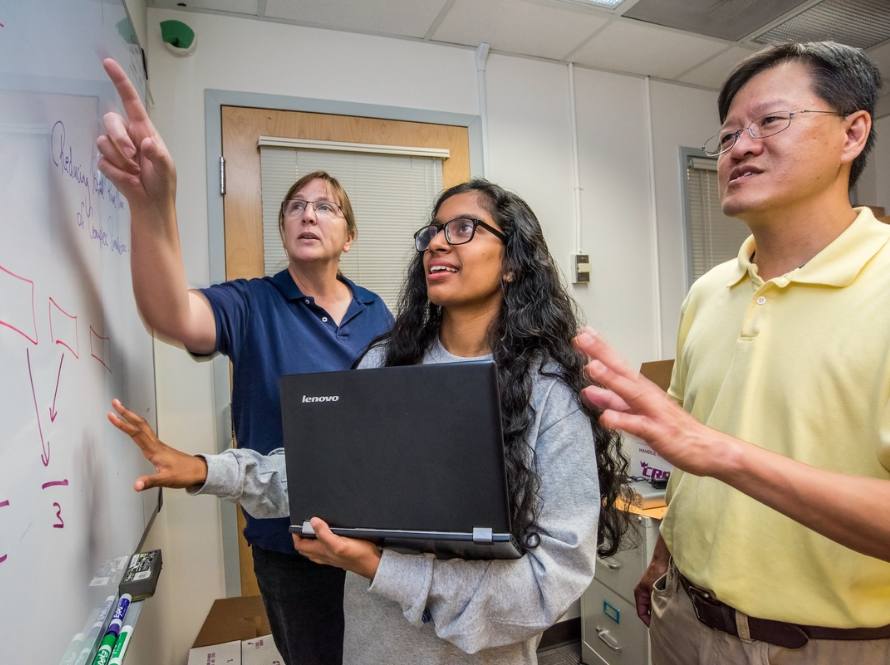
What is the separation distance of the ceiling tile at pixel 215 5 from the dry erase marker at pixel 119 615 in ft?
6.28

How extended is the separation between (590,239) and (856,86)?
1571mm

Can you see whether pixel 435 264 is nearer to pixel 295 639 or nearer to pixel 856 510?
pixel 856 510

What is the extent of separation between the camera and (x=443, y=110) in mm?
2213

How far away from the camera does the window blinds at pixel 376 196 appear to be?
1990mm

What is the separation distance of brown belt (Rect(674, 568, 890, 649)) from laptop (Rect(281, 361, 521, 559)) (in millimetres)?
498

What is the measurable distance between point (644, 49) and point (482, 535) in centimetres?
245

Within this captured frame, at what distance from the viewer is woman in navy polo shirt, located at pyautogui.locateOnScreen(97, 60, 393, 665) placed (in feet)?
3.46

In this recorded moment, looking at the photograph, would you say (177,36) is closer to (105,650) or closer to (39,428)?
(39,428)

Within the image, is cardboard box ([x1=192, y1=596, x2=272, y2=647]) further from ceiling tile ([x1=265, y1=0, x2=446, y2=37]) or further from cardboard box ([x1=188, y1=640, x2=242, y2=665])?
ceiling tile ([x1=265, y1=0, x2=446, y2=37])

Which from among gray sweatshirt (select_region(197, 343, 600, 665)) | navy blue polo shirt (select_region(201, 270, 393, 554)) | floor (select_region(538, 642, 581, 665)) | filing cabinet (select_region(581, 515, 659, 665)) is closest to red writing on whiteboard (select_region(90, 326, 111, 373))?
navy blue polo shirt (select_region(201, 270, 393, 554))

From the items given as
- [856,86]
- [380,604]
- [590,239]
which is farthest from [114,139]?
[590,239]

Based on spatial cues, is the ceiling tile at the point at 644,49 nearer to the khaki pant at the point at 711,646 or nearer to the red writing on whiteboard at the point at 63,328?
the khaki pant at the point at 711,646

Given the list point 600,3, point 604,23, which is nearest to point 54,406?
point 600,3

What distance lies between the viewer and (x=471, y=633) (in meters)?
0.69
